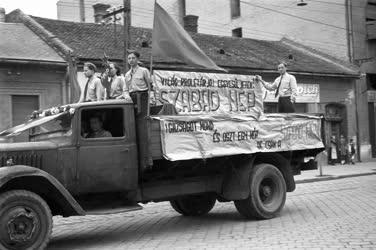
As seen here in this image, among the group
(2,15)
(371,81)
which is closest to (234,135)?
(2,15)

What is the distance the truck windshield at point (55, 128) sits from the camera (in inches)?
315

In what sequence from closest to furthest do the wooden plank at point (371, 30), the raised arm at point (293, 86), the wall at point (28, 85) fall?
1. the raised arm at point (293, 86)
2. the wall at point (28, 85)
3. the wooden plank at point (371, 30)

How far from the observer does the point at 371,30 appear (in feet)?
99.8

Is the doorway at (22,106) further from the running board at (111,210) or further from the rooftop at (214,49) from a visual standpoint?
the running board at (111,210)

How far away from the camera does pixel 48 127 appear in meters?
8.16

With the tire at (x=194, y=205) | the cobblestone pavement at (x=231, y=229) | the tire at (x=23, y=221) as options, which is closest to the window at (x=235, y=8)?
the cobblestone pavement at (x=231, y=229)

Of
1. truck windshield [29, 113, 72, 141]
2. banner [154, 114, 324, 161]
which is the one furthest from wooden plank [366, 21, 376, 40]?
truck windshield [29, 113, 72, 141]

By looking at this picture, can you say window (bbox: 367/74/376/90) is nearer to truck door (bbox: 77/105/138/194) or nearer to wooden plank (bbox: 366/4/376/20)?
wooden plank (bbox: 366/4/376/20)

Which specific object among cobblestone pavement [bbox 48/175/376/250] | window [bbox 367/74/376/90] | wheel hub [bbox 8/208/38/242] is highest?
window [bbox 367/74/376/90]

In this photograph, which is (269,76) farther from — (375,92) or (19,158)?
(19,158)

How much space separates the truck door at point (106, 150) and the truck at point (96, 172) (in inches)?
0.5

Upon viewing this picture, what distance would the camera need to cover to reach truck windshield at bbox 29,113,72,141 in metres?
8.00

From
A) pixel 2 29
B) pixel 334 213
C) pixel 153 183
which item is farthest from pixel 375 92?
pixel 153 183

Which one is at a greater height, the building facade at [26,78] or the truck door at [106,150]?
the building facade at [26,78]
